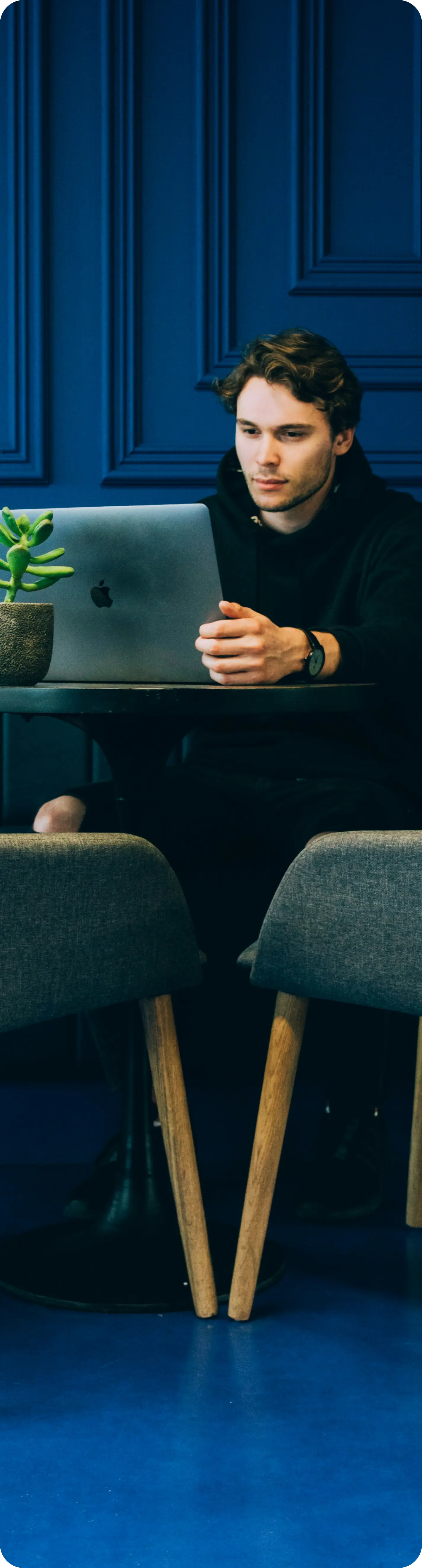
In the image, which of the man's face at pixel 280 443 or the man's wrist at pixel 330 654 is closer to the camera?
the man's wrist at pixel 330 654

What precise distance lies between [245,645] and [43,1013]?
420 millimetres

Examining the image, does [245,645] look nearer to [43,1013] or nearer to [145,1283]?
[43,1013]

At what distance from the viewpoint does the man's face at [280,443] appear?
184 cm

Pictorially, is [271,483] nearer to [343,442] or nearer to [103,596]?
[343,442]

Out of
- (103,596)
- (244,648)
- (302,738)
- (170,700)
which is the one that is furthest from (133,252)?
(170,700)

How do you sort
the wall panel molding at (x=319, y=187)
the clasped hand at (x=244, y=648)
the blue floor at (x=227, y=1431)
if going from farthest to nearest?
the wall panel molding at (x=319, y=187) → the clasped hand at (x=244, y=648) → the blue floor at (x=227, y=1431)

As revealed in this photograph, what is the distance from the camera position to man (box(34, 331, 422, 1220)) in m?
1.72

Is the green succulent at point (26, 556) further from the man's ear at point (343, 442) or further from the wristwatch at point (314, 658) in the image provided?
the man's ear at point (343, 442)

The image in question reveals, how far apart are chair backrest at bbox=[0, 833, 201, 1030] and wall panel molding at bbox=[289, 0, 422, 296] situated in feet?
4.65

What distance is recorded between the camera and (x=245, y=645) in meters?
1.36

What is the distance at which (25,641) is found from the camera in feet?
4.50

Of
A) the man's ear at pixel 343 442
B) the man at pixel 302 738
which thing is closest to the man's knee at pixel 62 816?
the man at pixel 302 738

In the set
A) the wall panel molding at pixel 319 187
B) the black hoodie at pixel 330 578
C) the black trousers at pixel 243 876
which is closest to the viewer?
the black trousers at pixel 243 876

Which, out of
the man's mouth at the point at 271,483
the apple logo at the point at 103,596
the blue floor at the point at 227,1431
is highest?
the man's mouth at the point at 271,483
